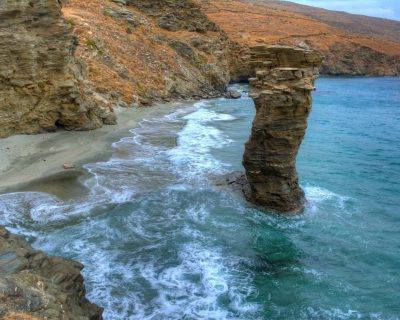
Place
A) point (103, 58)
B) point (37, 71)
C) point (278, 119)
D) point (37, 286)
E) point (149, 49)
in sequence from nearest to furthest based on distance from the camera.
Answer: point (37, 286), point (278, 119), point (37, 71), point (103, 58), point (149, 49)

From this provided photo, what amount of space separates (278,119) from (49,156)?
11151 millimetres

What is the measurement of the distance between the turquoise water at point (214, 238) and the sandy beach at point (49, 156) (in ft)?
2.90

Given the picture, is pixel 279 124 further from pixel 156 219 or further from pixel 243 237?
pixel 156 219

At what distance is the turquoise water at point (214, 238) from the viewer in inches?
460

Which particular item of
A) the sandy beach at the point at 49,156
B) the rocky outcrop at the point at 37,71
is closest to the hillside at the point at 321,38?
the rocky outcrop at the point at 37,71

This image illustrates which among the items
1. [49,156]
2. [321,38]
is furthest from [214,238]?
[321,38]

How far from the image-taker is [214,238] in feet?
49.5

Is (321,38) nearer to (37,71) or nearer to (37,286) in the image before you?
(37,71)

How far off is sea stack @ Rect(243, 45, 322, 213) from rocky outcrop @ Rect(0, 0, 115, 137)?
12.0 m

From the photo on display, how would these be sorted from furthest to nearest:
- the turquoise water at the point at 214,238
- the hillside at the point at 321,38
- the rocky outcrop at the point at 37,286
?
the hillside at the point at 321,38
the turquoise water at the point at 214,238
the rocky outcrop at the point at 37,286

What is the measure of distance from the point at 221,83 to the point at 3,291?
49.6 metres

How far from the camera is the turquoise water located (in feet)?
38.4

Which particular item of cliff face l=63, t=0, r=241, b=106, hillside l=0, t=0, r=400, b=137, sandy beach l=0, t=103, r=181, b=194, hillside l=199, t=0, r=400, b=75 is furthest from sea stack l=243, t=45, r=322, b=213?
hillside l=199, t=0, r=400, b=75

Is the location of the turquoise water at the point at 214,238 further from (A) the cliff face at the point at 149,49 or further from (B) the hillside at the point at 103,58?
(A) the cliff face at the point at 149,49
